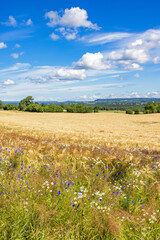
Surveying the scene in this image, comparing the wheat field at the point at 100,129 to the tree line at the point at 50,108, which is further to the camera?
the tree line at the point at 50,108

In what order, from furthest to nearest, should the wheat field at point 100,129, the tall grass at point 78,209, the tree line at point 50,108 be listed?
the tree line at point 50,108 → the wheat field at point 100,129 → the tall grass at point 78,209

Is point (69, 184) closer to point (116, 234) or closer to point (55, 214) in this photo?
point (55, 214)

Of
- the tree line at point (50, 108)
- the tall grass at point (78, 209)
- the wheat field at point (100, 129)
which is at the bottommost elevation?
the wheat field at point (100, 129)

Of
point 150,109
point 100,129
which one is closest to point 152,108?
point 150,109

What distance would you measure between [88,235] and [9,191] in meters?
1.98

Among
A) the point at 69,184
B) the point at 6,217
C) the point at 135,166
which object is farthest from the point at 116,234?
the point at 135,166

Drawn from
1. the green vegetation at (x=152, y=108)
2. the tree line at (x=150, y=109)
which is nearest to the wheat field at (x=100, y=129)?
the tree line at (x=150, y=109)

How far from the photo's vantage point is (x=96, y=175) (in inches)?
190

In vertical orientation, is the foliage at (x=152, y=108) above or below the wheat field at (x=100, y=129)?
above

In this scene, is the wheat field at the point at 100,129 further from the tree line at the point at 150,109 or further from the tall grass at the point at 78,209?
the tree line at the point at 150,109

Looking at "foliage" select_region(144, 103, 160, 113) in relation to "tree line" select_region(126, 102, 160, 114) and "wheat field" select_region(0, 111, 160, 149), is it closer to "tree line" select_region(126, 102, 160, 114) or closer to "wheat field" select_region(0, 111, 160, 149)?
"tree line" select_region(126, 102, 160, 114)

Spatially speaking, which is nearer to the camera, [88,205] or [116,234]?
[116,234]

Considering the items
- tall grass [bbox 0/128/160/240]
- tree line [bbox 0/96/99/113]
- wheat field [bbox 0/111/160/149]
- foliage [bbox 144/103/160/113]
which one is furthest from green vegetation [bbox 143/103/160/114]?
tall grass [bbox 0/128/160/240]

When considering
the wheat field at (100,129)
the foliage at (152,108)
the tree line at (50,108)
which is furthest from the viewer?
the tree line at (50,108)
